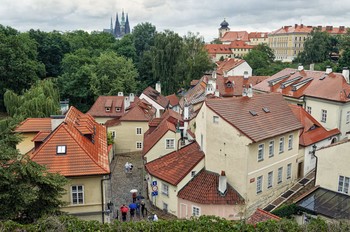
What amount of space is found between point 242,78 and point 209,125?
80.2 ft

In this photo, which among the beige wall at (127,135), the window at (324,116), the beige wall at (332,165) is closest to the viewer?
the beige wall at (332,165)

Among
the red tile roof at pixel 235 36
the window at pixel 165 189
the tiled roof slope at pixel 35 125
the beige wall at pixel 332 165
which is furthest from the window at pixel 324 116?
the red tile roof at pixel 235 36

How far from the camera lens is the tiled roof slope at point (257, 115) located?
919 inches

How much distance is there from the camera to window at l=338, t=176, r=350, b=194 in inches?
778

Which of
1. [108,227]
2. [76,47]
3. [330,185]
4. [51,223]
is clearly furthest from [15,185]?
[76,47]

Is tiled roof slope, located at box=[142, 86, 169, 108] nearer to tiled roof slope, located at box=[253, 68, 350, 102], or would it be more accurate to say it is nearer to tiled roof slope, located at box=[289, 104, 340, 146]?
tiled roof slope, located at box=[253, 68, 350, 102]

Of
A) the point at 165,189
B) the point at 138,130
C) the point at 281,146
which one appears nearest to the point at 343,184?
the point at 281,146

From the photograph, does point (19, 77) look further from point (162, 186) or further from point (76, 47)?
point (162, 186)

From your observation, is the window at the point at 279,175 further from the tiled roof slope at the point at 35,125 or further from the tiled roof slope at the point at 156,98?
the tiled roof slope at the point at 156,98

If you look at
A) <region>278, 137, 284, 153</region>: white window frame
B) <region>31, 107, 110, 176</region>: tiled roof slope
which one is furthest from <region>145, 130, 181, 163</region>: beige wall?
<region>278, 137, 284, 153</region>: white window frame

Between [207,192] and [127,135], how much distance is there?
17.3m

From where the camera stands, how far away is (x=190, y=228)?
13180 mm

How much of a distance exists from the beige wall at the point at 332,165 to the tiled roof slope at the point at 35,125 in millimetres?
17223

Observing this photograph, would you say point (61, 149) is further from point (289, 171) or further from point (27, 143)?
point (289, 171)
